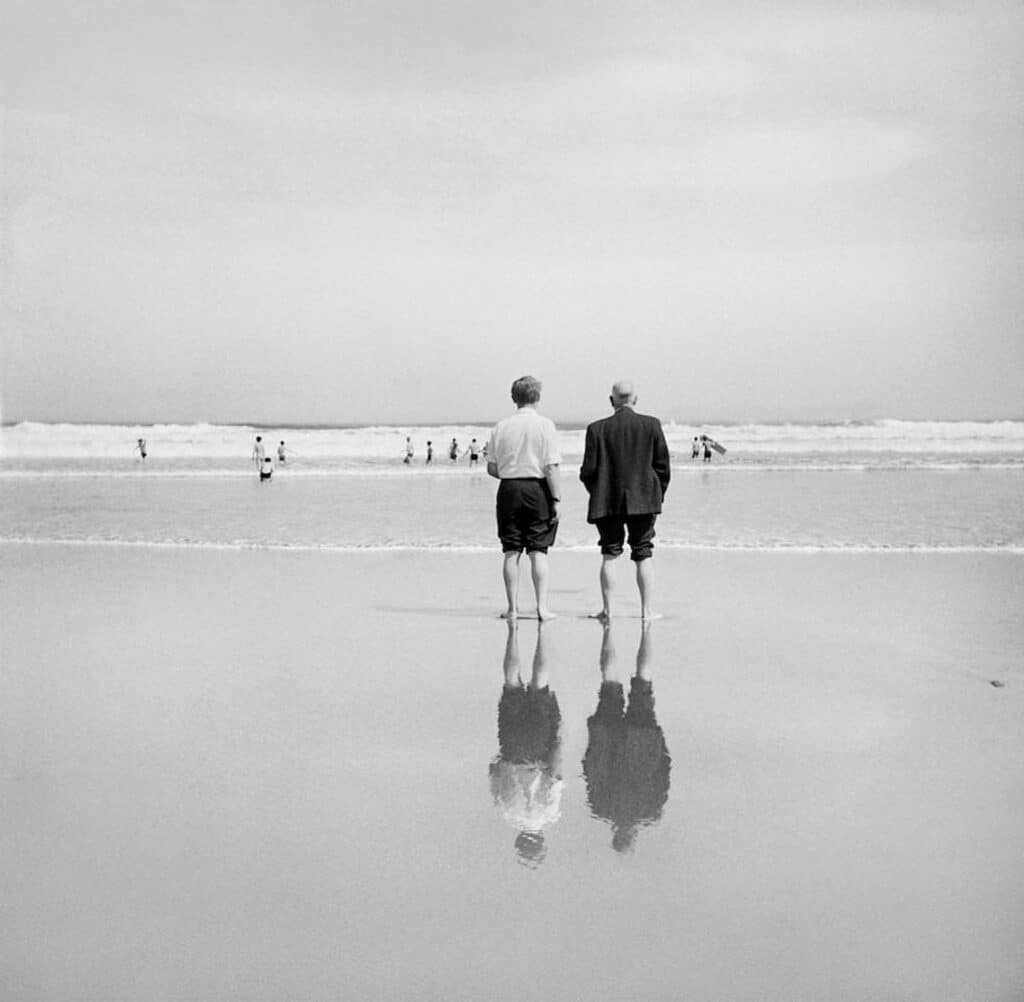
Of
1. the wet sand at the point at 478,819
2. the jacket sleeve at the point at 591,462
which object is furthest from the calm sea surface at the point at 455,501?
the wet sand at the point at 478,819

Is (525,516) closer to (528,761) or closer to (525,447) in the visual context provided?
(525,447)

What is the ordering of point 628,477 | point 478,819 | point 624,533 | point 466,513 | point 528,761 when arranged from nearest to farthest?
point 478,819
point 528,761
point 628,477
point 624,533
point 466,513

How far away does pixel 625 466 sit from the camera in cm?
882

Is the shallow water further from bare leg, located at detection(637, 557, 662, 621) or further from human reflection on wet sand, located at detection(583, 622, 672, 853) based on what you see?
human reflection on wet sand, located at detection(583, 622, 672, 853)

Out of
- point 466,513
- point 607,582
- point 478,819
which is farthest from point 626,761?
point 466,513

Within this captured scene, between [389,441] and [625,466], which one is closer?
[625,466]

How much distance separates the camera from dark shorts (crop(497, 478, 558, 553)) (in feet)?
29.0

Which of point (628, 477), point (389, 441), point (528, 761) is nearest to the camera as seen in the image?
point (528, 761)

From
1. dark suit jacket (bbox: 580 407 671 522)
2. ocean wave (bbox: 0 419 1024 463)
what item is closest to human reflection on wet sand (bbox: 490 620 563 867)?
dark suit jacket (bbox: 580 407 671 522)

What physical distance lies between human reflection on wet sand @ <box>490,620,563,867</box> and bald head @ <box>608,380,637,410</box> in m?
2.60

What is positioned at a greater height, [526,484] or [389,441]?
[526,484]

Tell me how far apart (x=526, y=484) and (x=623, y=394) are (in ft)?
3.43

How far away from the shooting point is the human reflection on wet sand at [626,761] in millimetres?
4355

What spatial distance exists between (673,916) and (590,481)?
566cm
